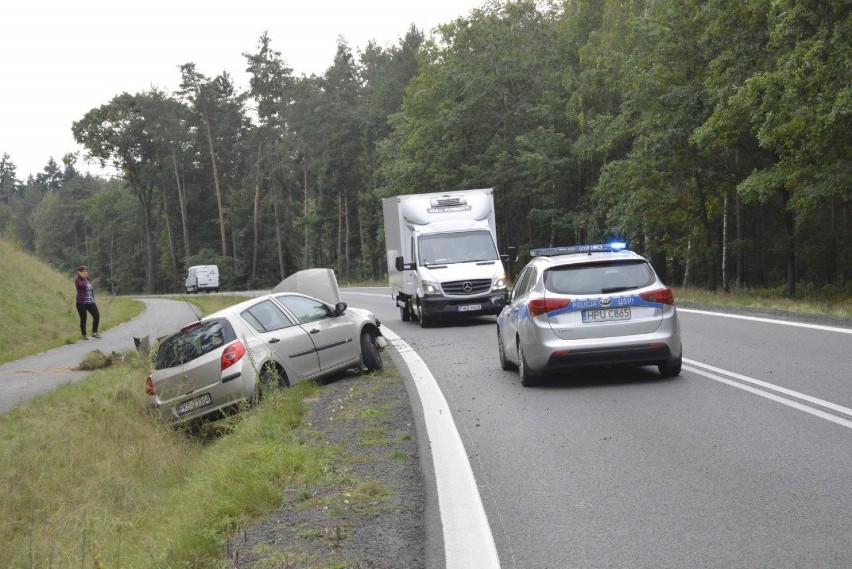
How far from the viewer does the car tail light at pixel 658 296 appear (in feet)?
34.4

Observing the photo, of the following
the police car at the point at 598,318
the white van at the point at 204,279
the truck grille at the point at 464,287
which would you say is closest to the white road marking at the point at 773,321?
the truck grille at the point at 464,287

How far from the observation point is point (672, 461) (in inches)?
260

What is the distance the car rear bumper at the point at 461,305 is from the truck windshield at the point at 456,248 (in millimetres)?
1131

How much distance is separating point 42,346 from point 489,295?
13035 millimetres

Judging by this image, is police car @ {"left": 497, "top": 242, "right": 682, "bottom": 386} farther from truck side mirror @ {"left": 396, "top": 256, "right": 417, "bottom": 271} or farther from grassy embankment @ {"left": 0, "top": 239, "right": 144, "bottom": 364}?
grassy embankment @ {"left": 0, "top": 239, "right": 144, "bottom": 364}

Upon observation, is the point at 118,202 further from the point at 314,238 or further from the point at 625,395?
the point at 625,395

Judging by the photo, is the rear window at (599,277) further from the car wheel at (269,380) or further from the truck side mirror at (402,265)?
the truck side mirror at (402,265)

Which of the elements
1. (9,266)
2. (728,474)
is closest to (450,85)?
(9,266)

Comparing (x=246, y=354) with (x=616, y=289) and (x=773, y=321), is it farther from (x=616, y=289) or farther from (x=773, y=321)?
(x=773, y=321)

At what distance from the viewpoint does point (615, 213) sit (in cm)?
3697

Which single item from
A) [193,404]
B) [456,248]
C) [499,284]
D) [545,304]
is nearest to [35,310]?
[456,248]

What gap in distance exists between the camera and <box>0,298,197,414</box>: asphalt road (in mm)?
16281

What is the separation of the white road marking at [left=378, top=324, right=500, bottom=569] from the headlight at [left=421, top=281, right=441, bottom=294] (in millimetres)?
10396

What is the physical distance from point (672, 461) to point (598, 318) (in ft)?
12.9
